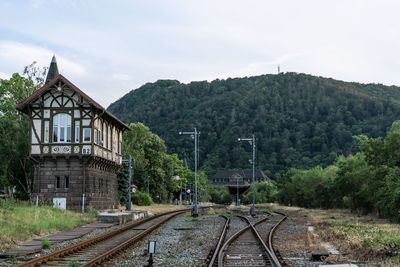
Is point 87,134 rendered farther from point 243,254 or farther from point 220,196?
point 220,196

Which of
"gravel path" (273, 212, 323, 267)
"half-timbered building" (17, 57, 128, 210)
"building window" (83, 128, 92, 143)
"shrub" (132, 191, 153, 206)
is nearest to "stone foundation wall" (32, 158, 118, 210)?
"half-timbered building" (17, 57, 128, 210)

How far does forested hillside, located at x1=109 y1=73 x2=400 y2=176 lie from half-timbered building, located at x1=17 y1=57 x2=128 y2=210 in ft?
286

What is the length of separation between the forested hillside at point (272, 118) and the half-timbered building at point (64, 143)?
87308 millimetres

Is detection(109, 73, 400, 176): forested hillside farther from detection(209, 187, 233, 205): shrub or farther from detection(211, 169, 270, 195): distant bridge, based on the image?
detection(209, 187, 233, 205): shrub

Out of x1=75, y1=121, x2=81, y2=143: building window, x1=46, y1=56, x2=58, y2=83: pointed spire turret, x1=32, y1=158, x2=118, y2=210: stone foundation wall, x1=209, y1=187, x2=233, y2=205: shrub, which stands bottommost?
x1=209, y1=187, x2=233, y2=205: shrub

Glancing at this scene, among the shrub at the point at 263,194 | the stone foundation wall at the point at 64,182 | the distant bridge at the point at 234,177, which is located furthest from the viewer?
the distant bridge at the point at 234,177

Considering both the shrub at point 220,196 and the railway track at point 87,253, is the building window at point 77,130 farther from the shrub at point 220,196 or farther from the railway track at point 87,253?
the shrub at point 220,196

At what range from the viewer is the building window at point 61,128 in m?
41.8

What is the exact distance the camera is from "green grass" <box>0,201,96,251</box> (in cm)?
2012

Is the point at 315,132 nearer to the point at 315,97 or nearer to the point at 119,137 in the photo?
the point at 315,97

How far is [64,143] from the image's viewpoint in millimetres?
41500

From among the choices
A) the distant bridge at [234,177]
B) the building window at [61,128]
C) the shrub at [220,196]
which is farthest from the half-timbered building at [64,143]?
the distant bridge at [234,177]

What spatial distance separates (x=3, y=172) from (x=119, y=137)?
1100 centimetres

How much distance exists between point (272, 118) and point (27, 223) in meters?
124
